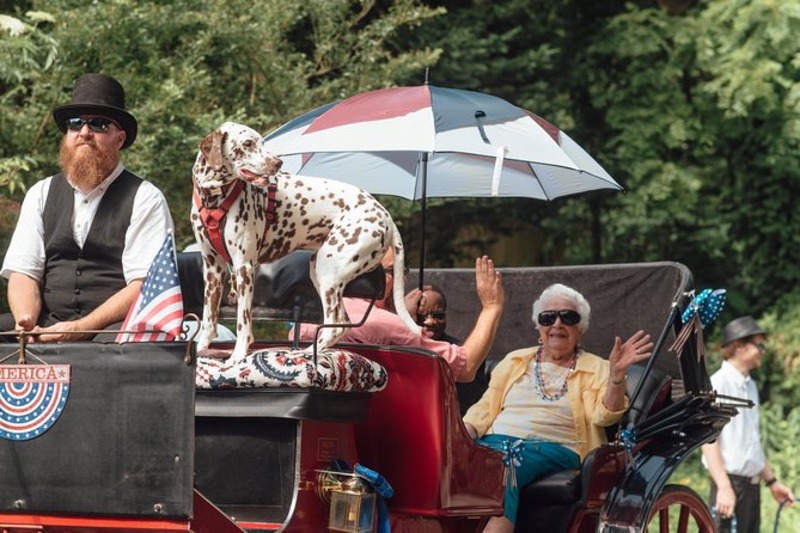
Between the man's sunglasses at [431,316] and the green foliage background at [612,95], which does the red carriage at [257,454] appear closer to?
the man's sunglasses at [431,316]

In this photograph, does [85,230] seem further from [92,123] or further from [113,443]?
[113,443]

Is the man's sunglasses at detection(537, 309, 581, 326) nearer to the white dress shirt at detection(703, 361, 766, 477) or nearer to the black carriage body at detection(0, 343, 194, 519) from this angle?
the white dress shirt at detection(703, 361, 766, 477)

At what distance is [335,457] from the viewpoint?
4.18 metres

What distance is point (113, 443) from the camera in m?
3.70

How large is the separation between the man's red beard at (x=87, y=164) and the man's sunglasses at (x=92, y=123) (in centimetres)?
6

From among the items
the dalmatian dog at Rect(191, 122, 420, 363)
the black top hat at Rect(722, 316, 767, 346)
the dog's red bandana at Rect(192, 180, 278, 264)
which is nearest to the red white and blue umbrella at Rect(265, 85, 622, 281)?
the dalmatian dog at Rect(191, 122, 420, 363)

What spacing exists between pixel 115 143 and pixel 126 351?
110 cm

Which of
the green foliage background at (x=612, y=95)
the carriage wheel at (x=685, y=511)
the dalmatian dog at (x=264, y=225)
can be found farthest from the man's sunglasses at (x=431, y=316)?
the green foliage background at (x=612, y=95)

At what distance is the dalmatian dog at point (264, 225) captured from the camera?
4047 mm

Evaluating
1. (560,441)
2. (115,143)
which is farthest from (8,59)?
(560,441)

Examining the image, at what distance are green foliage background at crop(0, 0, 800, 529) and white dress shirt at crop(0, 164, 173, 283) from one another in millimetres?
4168

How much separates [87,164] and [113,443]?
1.11 m

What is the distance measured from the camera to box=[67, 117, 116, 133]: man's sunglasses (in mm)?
4551

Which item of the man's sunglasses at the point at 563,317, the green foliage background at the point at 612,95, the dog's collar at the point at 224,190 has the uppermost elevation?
the green foliage background at the point at 612,95
